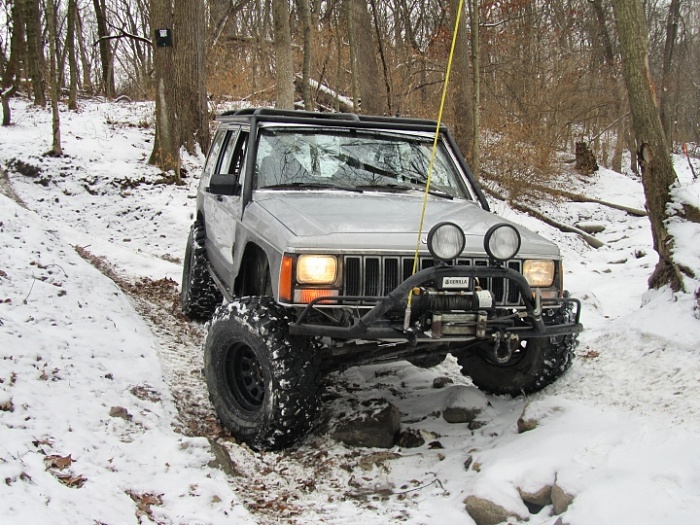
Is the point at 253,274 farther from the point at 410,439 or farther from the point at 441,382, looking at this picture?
the point at 441,382

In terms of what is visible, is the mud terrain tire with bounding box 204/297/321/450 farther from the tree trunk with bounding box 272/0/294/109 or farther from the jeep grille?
the tree trunk with bounding box 272/0/294/109

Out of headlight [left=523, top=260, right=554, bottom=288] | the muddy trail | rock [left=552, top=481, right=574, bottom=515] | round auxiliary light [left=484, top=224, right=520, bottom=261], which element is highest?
round auxiliary light [left=484, top=224, right=520, bottom=261]

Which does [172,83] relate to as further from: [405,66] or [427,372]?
[427,372]

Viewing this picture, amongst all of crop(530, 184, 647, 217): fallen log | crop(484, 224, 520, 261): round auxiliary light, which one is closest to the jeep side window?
crop(484, 224, 520, 261): round auxiliary light

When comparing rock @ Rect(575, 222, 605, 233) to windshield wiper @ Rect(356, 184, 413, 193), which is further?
rock @ Rect(575, 222, 605, 233)

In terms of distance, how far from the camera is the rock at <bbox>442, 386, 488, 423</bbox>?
15.0ft

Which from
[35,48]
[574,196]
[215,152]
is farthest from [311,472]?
Result: [35,48]

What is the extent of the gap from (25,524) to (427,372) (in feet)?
12.0

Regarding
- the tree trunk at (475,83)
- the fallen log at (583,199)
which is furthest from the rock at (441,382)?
the fallen log at (583,199)

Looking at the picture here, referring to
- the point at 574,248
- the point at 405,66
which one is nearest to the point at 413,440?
the point at 574,248

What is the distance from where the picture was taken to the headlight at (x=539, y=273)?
398 centimetres

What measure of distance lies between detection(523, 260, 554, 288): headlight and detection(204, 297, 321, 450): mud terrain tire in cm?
136

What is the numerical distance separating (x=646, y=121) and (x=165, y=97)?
350 inches

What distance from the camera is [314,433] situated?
169 inches
